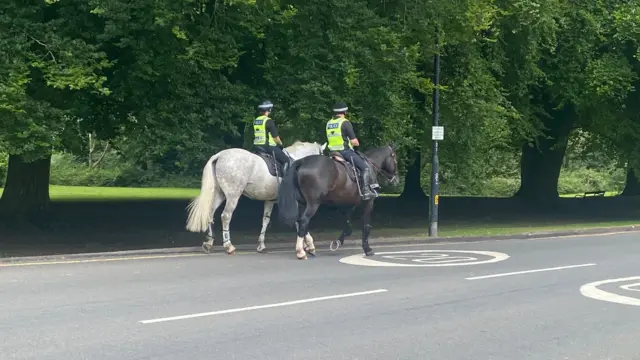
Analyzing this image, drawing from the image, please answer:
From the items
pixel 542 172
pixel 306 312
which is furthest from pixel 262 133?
pixel 542 172

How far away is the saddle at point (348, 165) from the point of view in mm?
15117

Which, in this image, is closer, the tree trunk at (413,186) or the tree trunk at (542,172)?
the tree trunk at (542,172)

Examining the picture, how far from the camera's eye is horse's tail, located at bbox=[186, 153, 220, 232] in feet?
49.2

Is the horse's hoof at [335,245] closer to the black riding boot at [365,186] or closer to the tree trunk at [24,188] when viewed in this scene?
the black riding boot at [365,186]

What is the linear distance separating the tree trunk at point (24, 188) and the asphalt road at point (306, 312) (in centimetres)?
976

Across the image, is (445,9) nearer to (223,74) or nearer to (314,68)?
(314,68)

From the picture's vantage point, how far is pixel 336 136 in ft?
49.4

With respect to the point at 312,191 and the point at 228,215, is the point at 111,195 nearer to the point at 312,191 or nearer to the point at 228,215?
the point at 228,215

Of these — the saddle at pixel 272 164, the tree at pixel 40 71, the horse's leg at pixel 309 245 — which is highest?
the tree at pixel 40 71

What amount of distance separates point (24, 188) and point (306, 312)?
1548 cm

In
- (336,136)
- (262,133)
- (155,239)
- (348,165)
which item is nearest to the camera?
(336,136)

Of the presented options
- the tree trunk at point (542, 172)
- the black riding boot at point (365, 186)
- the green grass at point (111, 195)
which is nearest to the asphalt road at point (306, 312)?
the black riding boot at point (365, 186)

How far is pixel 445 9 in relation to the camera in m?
19.9

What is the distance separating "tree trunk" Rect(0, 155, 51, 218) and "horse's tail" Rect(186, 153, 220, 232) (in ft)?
28.2
